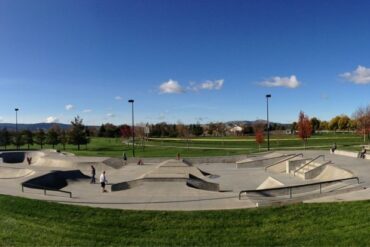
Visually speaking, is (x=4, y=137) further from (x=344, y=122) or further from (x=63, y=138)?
(x=344, y=122)

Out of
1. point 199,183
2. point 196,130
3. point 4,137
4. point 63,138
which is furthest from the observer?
point 196,130

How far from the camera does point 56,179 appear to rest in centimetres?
2555

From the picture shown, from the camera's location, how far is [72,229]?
1111 centimetres

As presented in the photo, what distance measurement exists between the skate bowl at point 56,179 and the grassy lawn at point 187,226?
943 cm

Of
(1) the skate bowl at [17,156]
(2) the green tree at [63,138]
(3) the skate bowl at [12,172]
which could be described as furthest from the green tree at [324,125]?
(3) the skate bowl at [12,172]

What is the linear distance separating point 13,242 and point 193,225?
5.16 metres

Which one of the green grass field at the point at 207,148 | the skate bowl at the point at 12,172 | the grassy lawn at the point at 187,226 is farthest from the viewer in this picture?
the green grass field at the point at 207,148

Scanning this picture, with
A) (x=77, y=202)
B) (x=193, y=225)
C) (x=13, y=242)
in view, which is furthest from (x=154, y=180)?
(x=13, y=242)

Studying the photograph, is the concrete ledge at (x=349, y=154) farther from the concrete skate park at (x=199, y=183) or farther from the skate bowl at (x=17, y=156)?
the skate bowl at (x=17, y=156)

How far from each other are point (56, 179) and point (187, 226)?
16.5 meters

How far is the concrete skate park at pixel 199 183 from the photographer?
15.2 meters

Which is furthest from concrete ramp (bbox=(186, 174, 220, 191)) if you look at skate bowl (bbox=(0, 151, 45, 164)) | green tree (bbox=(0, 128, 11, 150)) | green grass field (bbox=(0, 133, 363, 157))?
green tree (bbox=(0, 128, 11, 150))

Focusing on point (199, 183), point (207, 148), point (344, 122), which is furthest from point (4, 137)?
point (344, 122)

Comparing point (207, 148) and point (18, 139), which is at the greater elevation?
point (18, 139)
